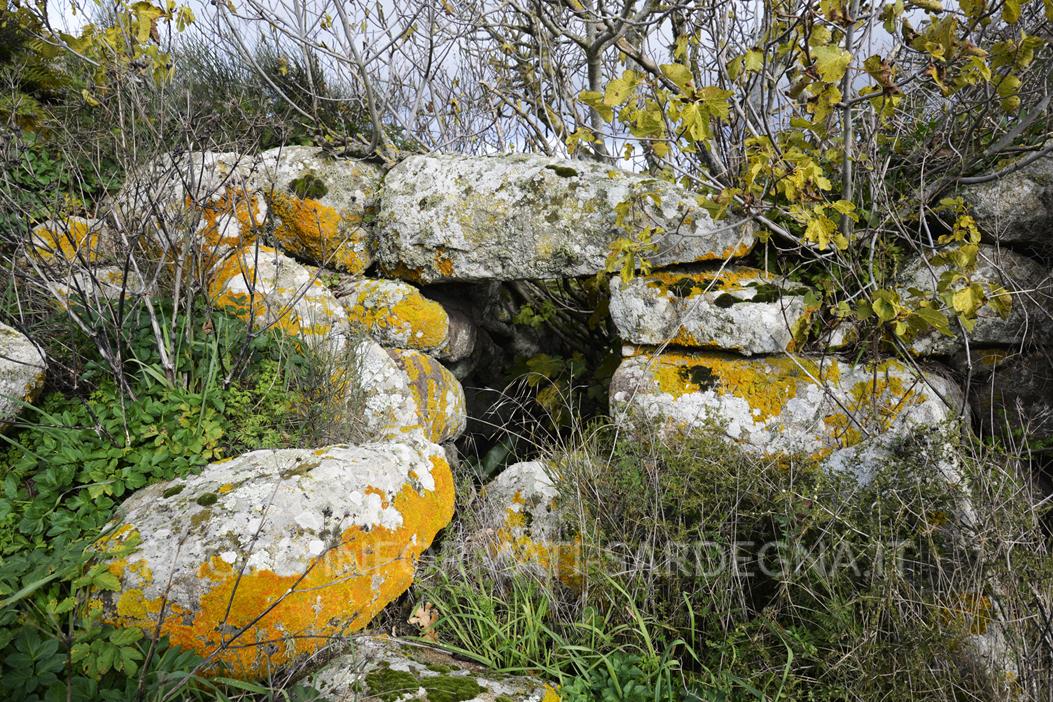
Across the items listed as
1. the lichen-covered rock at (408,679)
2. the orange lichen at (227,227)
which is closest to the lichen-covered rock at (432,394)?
the orange lichen at (227,227)

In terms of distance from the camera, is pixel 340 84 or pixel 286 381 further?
pixel 340 84

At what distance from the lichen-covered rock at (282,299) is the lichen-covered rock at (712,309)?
1708 mm

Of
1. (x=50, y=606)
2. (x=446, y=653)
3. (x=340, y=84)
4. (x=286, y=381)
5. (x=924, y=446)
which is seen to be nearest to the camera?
(x=50, y=606)

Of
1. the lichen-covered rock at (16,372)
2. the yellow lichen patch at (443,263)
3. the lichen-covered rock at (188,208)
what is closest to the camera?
the lichen-covered rock at (16,372)

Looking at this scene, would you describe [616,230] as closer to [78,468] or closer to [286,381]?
[286,381]

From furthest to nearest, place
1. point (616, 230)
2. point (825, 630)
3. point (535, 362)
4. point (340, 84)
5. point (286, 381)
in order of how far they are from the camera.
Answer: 1. point (340, 84)
2. point (535, 362)
3. point (616, 230)
4. point (286, 381)
5. point (825, 630)

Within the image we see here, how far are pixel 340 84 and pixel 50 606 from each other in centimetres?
489

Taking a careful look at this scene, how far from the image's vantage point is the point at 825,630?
7.04 feet

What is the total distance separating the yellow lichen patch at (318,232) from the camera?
4.24 m

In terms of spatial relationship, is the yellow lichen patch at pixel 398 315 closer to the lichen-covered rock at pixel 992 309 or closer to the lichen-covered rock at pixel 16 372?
the lichen-covered rock at pixel 16 372

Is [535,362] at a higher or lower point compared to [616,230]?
lower

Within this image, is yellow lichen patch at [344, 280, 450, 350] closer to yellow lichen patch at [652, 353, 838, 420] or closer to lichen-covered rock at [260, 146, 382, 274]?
lichen-covered rock at [260, 146, 382, 274]

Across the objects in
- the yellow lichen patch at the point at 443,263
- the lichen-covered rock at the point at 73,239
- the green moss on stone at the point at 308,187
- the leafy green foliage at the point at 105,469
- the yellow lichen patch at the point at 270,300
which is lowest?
the leafy green foliage at the point at 105,469

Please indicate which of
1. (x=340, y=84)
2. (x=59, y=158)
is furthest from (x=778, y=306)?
(x=59, y=158)
